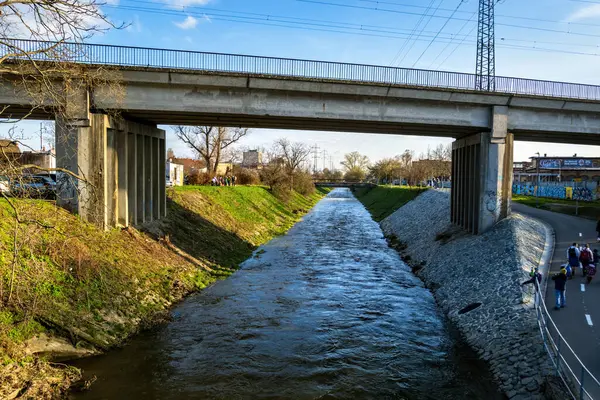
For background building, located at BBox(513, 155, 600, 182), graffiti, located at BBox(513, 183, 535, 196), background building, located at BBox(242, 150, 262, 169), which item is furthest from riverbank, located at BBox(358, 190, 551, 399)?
background building, located at BBox(242, 150, 262, 169)

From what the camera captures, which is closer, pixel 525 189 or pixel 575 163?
pixel 525 189

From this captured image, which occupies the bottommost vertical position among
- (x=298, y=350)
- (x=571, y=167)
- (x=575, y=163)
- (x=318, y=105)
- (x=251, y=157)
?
(x=298, y=350)

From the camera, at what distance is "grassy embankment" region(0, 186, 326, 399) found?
1084 centimetres

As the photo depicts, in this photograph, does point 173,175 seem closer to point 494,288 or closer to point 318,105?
point 318,105

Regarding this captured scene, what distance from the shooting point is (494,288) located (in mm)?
16844

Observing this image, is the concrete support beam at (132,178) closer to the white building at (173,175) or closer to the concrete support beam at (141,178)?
the concrete support beam at (141,178)

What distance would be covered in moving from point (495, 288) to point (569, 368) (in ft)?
24.1

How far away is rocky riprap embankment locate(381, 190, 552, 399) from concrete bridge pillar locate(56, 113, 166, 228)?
50.8 ft

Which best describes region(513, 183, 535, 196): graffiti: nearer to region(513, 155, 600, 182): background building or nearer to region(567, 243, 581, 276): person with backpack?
region(513, 155, 600, 182): background building

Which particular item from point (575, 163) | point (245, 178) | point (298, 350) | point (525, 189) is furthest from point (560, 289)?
point (575, 163)

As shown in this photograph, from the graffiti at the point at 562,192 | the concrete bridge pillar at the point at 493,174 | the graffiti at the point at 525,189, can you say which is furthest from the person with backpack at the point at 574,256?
the graffiti at the point at 525,189

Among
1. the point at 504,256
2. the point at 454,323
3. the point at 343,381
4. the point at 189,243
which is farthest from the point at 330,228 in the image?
the point at 343,381

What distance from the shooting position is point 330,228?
4466cm

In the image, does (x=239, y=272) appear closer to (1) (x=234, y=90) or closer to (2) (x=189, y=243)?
(2) (x=189, y=243)
